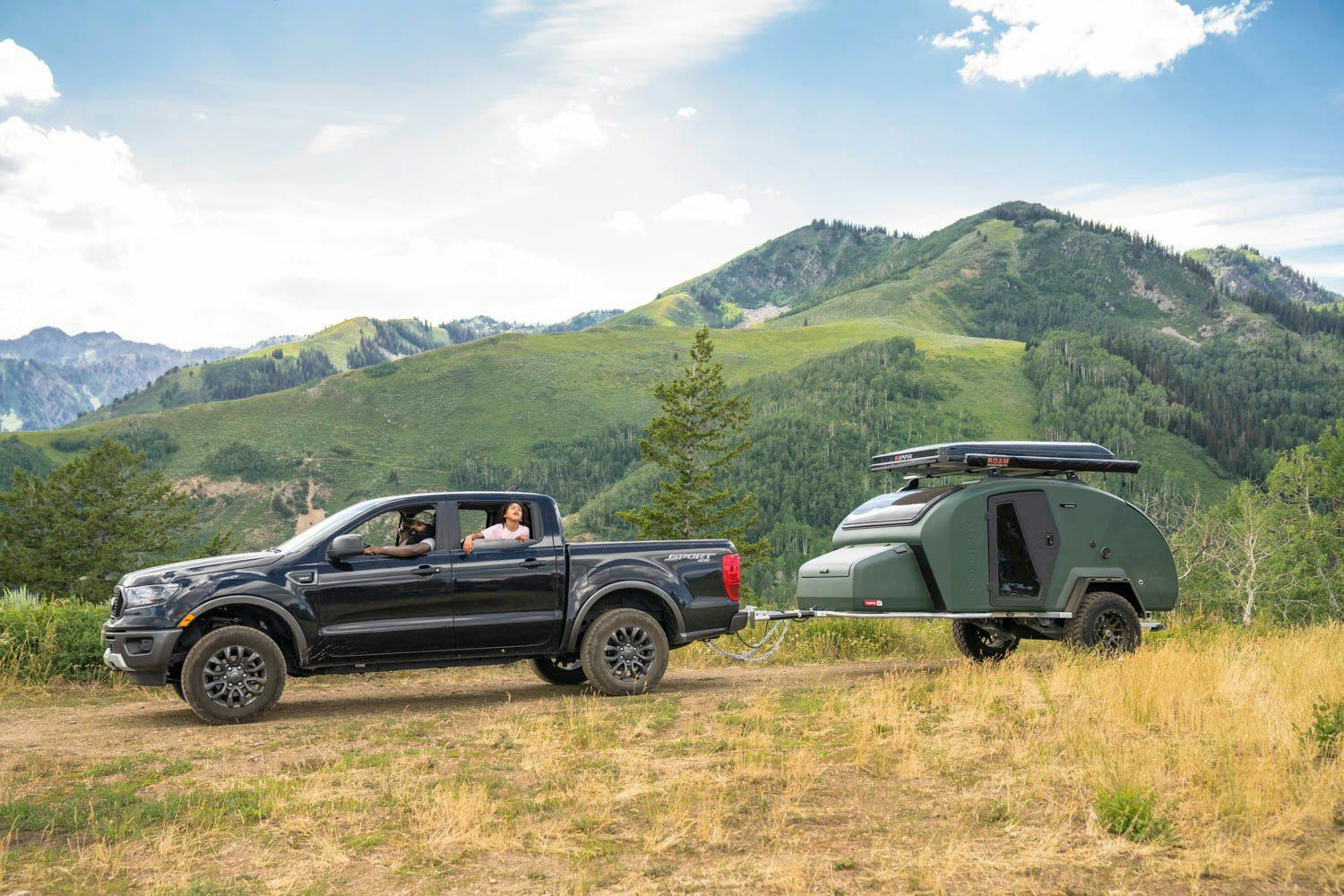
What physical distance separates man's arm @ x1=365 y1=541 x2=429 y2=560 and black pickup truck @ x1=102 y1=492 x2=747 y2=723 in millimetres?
48

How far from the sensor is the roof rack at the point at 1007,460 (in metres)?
12.7

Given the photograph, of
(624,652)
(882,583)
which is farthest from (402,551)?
(882,583)

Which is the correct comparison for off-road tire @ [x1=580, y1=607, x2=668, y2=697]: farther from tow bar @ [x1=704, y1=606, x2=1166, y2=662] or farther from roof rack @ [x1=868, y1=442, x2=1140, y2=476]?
roof rack @ [x1=868, y1=442, x2=1140, y2=476]

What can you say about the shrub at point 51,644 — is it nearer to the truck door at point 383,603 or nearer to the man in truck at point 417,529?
the truck door at point 383,603

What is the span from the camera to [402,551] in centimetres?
1048

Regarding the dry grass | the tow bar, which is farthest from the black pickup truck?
the tow bar

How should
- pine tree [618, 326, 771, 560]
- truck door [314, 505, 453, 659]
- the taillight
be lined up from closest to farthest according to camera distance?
truck door [314, 505, 453, 659] → the taillight → pine tree [618, 326, 771, 560]

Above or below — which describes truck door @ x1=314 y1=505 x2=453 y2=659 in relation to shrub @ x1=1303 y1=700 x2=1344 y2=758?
above

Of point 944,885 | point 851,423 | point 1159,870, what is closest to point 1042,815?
point 1159,870

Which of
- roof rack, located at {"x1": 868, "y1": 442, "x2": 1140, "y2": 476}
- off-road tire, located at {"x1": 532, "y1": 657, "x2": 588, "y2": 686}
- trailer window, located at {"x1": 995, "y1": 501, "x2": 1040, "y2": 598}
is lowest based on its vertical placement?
off-road tire, located at {"x1": 532, "y1": 657, "x2": 588, "y2": 686}

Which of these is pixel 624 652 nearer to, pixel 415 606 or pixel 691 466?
pixel 415 606

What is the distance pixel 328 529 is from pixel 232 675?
1.64 meters

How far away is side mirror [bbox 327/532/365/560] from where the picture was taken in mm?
10077

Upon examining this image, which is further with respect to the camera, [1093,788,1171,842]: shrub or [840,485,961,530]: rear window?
[840,485,961,530]: rear window
